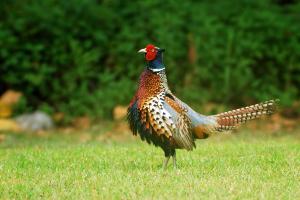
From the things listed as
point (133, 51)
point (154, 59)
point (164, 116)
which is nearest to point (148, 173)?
point (164, 116)

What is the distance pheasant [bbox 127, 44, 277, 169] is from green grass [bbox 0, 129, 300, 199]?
0.37 metres

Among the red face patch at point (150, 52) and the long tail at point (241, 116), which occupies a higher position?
the red face patch at point (150, 52)

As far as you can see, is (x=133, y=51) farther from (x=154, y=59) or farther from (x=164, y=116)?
(x=164, y=116)

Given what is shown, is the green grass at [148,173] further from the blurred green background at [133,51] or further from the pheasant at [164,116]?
the blurred green background at [133,51]

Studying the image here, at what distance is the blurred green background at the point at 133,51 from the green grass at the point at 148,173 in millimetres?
3771

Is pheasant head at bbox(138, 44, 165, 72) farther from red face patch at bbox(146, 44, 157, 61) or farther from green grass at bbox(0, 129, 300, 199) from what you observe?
green grass at bbox(0, 129, 300, 199)

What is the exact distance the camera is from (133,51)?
1658 cm

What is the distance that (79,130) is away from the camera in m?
15.9

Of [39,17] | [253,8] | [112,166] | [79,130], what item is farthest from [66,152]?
[253,8]

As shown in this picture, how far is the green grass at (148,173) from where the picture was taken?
8.38m

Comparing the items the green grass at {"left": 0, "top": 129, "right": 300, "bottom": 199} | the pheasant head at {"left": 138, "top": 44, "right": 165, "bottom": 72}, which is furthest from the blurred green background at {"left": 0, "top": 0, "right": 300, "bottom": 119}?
the pheasant head at {"left": 138, "top": 44, "right": 165, "bottom": 72}

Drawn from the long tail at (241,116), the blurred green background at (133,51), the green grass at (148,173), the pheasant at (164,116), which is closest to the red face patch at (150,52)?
the pheasant at (164,116)

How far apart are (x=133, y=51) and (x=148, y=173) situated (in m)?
7.44

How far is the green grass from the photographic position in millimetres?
8375
